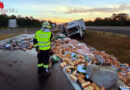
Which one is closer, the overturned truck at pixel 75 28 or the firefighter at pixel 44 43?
the firefighter at pixel 44 43

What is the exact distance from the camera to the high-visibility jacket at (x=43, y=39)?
13.9ft

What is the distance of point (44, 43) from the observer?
14.1 ft

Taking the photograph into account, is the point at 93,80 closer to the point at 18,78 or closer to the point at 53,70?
the point at 53,70

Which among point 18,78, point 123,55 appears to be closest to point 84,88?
point 18,78

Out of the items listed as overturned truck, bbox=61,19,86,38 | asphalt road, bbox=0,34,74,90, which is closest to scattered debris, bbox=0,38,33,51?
asphalt road, bbox=0,34,74,90

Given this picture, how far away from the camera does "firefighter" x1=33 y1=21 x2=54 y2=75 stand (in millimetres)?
4246

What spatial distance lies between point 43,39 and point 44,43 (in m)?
0.16

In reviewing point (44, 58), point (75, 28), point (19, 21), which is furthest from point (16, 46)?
point (19, 21)

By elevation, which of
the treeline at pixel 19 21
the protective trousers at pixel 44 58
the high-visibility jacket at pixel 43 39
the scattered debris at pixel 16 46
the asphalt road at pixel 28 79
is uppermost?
the treeline at pixel 19 21

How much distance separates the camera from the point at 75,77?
426 cm

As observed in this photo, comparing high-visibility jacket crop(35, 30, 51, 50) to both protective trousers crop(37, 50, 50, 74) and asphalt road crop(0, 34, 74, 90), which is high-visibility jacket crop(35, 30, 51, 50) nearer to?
protective trousers crop(37, 50, 50, 74)

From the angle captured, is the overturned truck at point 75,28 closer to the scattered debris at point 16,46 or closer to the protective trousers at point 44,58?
the scattered debris at point 16,46

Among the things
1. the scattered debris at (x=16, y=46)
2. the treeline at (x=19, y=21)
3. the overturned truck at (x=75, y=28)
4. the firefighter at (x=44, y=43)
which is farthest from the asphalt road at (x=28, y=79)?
the treeline at (x=19, y=21)

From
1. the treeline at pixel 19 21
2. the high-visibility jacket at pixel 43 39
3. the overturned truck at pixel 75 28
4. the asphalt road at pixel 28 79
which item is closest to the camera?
the asphalt road at pixel 28 79
